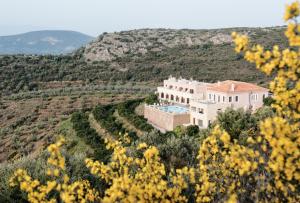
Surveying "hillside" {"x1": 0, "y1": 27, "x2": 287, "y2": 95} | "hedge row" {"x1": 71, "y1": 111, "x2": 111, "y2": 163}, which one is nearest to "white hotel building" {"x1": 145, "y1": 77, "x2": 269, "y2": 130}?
"hedge row" {"x1": 71, "y1": 111, "x2": 111, "y2": 163}

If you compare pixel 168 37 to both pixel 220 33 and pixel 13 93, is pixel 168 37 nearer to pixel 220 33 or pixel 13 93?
pixel 220 33

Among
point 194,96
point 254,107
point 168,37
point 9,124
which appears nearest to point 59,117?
point 9,124

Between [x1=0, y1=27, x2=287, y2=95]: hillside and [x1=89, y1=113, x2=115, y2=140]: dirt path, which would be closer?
[x1=89, y1=113, x2=115, y2=140]: dirt path

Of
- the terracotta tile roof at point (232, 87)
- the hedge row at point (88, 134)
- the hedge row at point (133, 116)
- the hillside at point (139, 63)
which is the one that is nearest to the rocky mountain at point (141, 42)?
the hillside at point (139, 63)

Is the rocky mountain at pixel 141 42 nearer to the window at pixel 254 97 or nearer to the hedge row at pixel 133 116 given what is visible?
the hedge row at pixel 133 116

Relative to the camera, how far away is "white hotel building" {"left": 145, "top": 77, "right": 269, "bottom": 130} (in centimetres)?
4744

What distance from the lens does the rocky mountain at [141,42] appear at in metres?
121

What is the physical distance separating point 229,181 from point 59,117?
183 feet

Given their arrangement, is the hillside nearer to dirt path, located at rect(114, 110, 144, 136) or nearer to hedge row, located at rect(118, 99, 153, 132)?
hedge row, located at rect(118, 99, 153, 132)

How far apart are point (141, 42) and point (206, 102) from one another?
85.8 m

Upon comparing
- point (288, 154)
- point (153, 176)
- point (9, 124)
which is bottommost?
point (9, 124)

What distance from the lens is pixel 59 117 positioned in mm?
64500

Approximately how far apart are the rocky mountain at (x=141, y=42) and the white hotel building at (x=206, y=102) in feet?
204

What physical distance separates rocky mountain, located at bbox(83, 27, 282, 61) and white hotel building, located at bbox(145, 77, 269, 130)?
62.3 m
